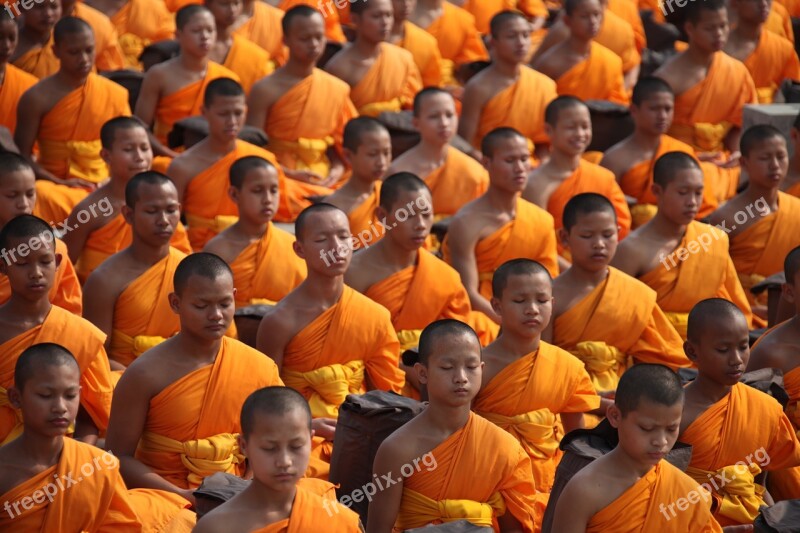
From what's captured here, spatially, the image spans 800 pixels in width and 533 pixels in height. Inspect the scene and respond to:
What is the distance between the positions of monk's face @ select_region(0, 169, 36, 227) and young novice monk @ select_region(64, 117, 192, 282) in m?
0.53

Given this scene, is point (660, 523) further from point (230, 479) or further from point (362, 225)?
point (362, 225)

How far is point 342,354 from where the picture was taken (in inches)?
326

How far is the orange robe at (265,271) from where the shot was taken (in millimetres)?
9352

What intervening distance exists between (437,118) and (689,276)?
227 centimetres

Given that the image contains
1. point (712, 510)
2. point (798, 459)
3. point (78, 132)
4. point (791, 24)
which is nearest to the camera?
point (712, 510)

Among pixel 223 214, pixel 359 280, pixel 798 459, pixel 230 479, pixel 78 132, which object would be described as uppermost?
pixel 78 132

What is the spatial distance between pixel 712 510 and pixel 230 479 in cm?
210

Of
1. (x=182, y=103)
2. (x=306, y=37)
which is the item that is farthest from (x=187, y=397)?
(x=306, y=37)

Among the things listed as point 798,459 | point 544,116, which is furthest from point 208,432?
point 544,116

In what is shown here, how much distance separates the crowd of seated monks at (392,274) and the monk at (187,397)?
0.04 feet

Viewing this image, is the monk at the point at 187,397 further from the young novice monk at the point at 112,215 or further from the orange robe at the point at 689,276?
the orange robe at the point at 689,276

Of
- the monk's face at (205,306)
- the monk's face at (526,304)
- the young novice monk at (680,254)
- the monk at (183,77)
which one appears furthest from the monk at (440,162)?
the monk's face at (205,306)

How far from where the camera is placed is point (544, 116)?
12.0m

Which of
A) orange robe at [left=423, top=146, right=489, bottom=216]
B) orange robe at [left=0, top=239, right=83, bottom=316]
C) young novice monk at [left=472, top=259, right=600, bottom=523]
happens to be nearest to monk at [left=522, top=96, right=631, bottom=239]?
orange robe at [left=423, top=146, right=489, bottom=216]
